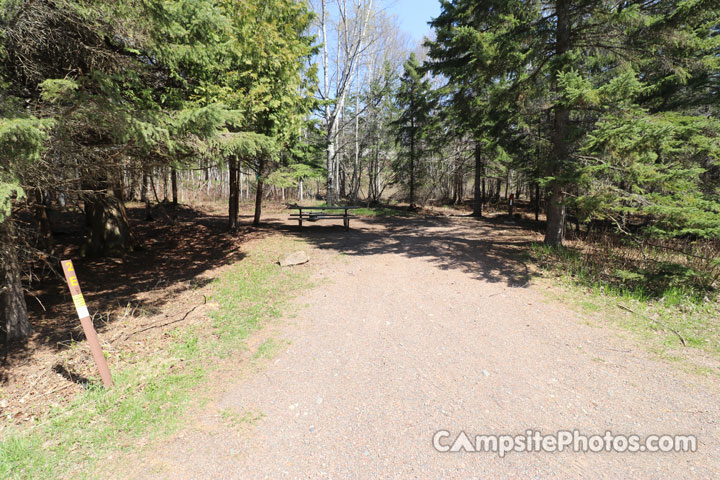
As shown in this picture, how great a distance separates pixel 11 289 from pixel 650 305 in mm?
10721

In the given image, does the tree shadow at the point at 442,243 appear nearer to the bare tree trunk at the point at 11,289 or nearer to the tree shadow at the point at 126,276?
the tree shadow at the point at 126,276

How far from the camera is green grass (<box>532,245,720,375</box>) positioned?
4387 mm

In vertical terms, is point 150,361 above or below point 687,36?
below

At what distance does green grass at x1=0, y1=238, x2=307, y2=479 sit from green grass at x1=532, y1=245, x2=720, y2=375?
555 cm

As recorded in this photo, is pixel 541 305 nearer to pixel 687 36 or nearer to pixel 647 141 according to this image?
pixel 647 141

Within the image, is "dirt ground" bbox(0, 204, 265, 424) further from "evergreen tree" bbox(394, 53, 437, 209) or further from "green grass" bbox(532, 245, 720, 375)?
"evergreen tree" bbox(394, 53, 437, 209)

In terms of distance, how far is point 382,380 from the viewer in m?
3.68

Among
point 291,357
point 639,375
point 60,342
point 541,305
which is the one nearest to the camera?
point 639,375

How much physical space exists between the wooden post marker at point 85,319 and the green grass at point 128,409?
0.71 ft

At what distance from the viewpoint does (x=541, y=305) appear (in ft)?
18.6

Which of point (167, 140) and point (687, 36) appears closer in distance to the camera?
→ point (167, 140)

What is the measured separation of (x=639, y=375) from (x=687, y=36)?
7545mm

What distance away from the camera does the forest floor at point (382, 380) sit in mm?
2590

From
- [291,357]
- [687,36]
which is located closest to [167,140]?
[291,357]
